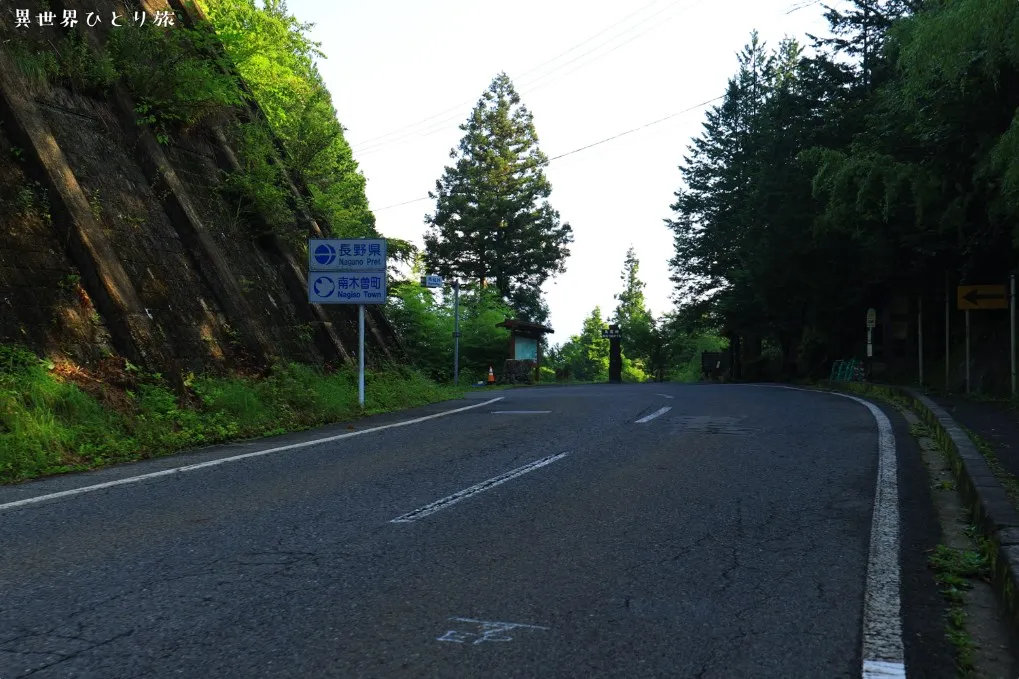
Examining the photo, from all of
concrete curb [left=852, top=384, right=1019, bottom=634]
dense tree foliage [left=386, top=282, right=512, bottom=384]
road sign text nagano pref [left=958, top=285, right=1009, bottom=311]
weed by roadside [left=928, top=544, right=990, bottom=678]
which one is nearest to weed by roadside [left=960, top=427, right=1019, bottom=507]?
concrete curb [left=852, top=384, right=1019, bottom=634]

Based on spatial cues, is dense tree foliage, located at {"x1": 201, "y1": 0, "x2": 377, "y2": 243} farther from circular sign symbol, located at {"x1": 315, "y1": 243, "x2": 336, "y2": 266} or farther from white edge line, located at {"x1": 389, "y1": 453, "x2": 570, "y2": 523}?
white edge line, located at {"x1": 389, "y1": 453, "x2": 570, "y2": 523}

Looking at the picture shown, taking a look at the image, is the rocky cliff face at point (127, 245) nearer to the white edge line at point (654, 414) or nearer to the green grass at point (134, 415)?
the green grass at point (134, 415)

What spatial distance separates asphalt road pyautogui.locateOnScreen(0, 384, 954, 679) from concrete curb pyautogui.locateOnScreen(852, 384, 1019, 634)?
34 centimetres

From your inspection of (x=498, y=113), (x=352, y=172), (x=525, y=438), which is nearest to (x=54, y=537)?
(x=525, y=438)

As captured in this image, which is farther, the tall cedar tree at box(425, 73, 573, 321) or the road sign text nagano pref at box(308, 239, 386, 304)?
the tall cedar tree at box(425, 73, 573, 321)

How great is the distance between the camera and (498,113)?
54.9m

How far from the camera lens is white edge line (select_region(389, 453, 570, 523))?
5.27m

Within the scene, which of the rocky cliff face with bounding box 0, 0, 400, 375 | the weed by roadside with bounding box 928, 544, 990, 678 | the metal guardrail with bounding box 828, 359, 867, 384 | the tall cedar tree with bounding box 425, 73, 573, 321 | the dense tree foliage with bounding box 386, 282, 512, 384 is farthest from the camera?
the tall cedar tree with bounding box 425, 73, 573, 321

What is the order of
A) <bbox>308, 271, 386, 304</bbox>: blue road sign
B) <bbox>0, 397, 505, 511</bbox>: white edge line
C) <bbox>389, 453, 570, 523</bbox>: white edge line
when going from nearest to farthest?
1. <bbox>389, 453, 570, 523</bbox>: white edge line
2. <bbox>0, 397, 505, 511</bbox>: white edge line
3. <bbox>308, 271, 386, 304</bbox>: blue road sign

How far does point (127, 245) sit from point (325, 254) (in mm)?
3368

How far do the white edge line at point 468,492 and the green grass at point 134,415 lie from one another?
395 cm

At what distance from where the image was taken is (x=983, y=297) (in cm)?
1538

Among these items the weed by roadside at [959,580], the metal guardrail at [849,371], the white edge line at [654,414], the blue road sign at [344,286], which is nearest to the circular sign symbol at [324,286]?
the blue road sign at [344,286]

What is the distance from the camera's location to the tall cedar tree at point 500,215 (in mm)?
51500
